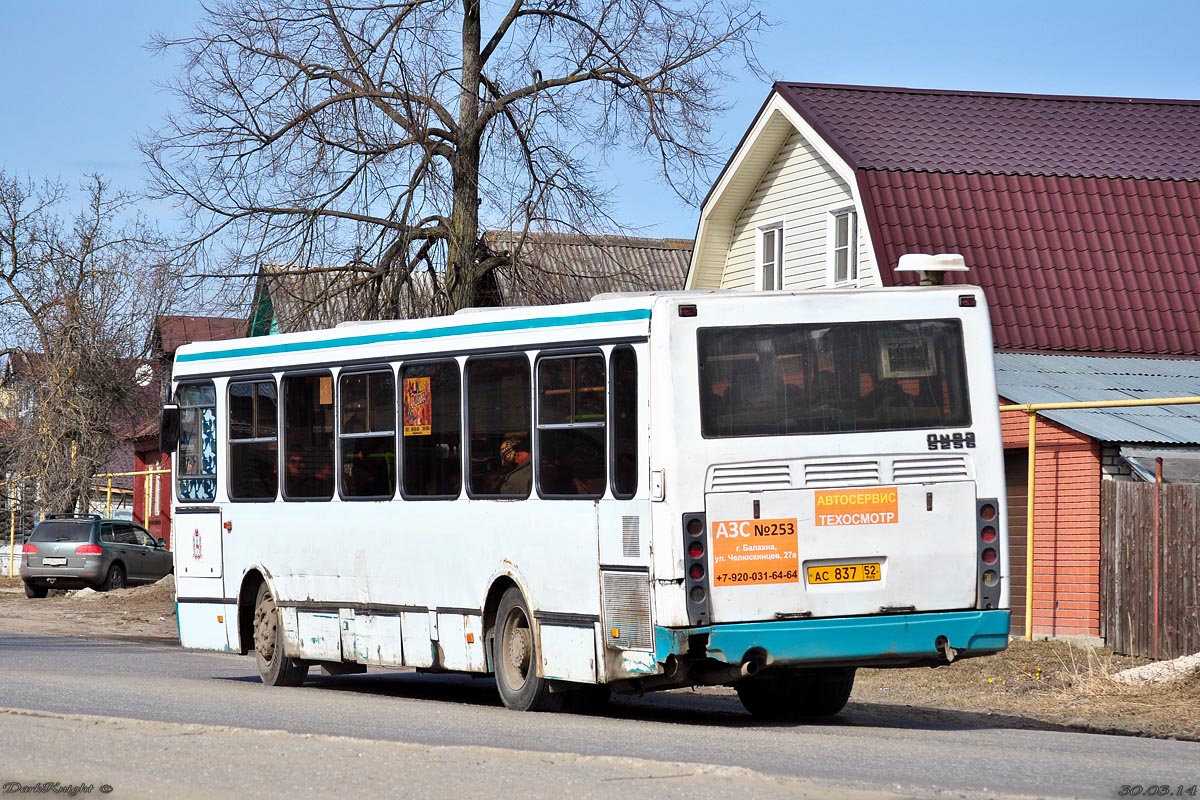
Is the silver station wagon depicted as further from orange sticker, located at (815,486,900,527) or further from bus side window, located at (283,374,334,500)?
orange sticker, located at (815,486,900,527)

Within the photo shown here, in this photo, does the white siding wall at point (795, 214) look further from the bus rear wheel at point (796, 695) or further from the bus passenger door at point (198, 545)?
the bus rear wheel at point (796, 695)

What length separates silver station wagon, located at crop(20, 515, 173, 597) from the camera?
118 ft

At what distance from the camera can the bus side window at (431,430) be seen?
46.7 feet

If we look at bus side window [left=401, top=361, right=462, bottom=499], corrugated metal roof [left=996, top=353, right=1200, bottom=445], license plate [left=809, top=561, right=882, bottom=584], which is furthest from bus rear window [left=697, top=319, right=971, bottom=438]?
corrugated metal roof [left=996, top=353, right=1200, bottom=445]

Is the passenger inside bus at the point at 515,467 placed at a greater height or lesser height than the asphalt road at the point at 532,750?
greater

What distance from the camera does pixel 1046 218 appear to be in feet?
83.7

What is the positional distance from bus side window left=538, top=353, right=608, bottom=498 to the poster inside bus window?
1513 millimetres

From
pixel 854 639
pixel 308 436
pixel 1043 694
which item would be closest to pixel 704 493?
pixel 854 639

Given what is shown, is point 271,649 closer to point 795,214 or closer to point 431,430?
point 431,430

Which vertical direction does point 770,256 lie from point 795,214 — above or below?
below

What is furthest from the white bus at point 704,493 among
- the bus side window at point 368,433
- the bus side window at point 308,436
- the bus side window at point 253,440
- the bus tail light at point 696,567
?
the bus side window at point 253,440

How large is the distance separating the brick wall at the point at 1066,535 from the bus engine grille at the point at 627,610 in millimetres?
8269

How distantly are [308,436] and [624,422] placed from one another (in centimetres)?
444

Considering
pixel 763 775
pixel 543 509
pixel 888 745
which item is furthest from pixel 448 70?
pixel 763 775
